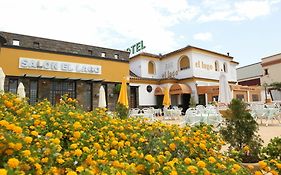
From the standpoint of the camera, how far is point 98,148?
2180 mm

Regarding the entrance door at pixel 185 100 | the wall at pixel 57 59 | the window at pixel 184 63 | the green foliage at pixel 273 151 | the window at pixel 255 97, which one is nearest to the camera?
the green foliage at pixel 273 151

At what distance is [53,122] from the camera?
3.00 metres

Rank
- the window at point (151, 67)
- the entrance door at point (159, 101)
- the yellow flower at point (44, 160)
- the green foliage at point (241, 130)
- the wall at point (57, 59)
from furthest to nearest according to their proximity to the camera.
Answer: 1. the window at point (151, 67)
2. the entrance door at point (159, 101)
3. the wall at point (57, 59)
4. the green foliage at point (241, 130)
5. the yellow flower at point (44, 160)

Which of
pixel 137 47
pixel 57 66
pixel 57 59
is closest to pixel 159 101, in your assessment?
pixel 137 47

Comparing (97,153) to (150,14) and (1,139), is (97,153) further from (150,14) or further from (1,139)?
(150,14)

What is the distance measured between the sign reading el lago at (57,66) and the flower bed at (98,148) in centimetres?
1255

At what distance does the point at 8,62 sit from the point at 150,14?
33.3 ft

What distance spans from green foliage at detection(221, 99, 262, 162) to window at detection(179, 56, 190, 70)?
2006 cm

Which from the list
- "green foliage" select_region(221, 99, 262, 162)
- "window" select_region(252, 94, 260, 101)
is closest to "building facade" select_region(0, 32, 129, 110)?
"green foliage" select_region(221, 99, 262, 162)

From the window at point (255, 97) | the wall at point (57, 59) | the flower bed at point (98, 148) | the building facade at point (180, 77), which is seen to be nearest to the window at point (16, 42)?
the wall at point (57, 59)

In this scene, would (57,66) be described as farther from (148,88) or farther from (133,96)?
(148,88)

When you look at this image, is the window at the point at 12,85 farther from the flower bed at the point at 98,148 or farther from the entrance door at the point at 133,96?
the flower bed at the point at 98,148

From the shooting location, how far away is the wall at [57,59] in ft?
46.6

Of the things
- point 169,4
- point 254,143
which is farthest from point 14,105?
point 169,4
